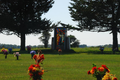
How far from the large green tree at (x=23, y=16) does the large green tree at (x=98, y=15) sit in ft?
25.0

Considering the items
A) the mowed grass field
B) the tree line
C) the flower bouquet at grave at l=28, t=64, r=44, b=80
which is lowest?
the mowed grass field

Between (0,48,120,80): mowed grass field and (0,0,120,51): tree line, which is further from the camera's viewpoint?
(0,0,120,51): tree line

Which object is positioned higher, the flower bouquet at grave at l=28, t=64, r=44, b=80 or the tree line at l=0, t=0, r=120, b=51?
the tree line at l=0, t=0, r=120, b=51

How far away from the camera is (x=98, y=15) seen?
47.4 m

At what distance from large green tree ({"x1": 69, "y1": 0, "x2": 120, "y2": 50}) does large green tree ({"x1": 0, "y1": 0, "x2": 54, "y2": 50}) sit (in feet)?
25.0

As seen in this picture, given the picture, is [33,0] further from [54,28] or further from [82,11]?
[82,11]

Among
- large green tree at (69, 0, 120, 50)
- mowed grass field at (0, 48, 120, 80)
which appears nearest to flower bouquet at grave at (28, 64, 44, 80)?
mowed grass field at (0, 48, 120, 80)

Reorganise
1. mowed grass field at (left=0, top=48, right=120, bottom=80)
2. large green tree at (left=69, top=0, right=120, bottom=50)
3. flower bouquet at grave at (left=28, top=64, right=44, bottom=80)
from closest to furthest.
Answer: flower bouquet at grave at (left=28, top=64, right=44, bottom=80), mowed grass field at (left=0, top=48, right=120, bottom=80), large green tree at (left=69, top=0, right=120, bottom=50)

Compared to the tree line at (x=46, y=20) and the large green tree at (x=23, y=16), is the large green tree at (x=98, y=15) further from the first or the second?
the large green tree at (x=23, y=16)

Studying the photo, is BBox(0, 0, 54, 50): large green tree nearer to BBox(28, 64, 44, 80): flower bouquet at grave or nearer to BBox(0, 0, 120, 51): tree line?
BBox(0, 0, 120, 51): tree line

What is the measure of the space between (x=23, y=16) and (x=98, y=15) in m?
17.3

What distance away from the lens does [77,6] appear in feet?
160

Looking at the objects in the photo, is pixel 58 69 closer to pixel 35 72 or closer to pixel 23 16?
pixel 35 72

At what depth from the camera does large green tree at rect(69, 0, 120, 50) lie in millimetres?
45612
